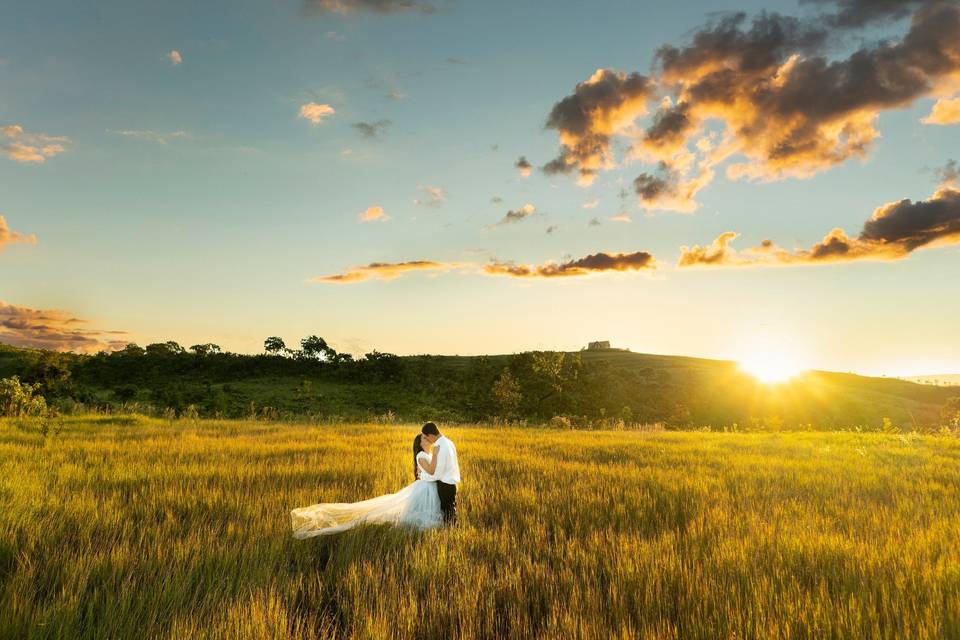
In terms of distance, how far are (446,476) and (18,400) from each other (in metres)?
18.9

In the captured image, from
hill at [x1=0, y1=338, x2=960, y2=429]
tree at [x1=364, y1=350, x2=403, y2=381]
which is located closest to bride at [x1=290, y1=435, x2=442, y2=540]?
hill at [x1=0, y1=338, x2=960, y2=429]

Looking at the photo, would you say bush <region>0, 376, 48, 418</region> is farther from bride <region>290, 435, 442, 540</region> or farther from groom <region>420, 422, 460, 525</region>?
groom <region>420, 422, 460, 525</region>

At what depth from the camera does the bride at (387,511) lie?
20.5ft

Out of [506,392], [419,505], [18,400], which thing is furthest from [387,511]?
[506,392]

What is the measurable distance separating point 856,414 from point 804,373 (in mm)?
41634

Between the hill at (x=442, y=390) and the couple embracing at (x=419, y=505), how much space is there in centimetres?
3133

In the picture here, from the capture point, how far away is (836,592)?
435 centimetres

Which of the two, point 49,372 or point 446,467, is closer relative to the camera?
point 446,467

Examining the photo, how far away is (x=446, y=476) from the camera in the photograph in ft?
24.0

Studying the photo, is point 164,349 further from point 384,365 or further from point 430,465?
point 430,465

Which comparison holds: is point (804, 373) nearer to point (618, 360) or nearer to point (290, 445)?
point (618, 360)

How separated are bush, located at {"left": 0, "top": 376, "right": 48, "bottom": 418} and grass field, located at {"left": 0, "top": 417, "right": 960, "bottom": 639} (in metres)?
7.21

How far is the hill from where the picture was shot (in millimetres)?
46562

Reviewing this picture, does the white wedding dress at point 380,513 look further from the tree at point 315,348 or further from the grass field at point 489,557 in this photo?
→ the tree at point 315,348
